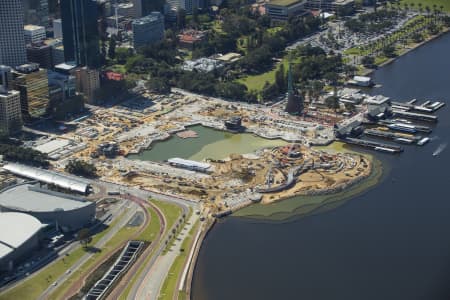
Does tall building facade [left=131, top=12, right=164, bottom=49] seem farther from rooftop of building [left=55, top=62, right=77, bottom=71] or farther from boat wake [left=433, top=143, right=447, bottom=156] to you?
boat wake [left=433, top=143, right=447, bottom=156]

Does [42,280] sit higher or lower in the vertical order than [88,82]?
lower

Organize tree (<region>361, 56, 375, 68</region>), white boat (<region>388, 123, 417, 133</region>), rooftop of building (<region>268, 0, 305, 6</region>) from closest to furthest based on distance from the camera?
white boat (<region>388, 123, 417, 133</region>), tree (<region>361, 56, 375, 68</region>), rooftop of building (<region>268, 0, 305, 6</region>)

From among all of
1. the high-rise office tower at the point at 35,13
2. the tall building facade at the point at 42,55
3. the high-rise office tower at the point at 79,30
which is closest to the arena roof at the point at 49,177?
the tall building facade at the point at 42,55

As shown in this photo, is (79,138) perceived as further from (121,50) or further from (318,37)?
(318,37)

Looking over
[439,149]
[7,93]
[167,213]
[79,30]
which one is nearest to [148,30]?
[79,30]

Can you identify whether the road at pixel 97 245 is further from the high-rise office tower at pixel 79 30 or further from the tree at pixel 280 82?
the high-rise office tower at pixel 79 30

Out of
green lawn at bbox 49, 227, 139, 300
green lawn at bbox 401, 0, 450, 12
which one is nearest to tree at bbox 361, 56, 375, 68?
green lawn at bbox 401, 0, 450, 12

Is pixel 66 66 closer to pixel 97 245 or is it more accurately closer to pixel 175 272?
pixel 97 245
